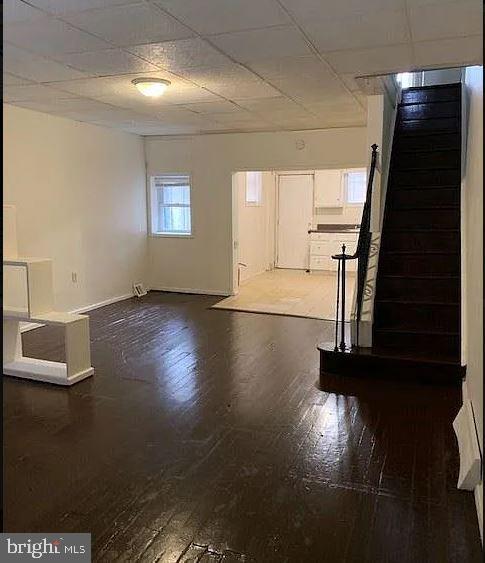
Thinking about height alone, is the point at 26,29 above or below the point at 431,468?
above

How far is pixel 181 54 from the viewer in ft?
11.6

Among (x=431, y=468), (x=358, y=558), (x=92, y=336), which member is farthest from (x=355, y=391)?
(x=92, y=336)

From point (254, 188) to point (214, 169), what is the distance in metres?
2.09

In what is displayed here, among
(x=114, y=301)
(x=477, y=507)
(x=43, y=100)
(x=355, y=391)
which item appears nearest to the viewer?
(x=477, y=507)

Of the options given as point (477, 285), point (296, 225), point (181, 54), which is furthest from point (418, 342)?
point (296, 225)

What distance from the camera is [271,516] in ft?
7.49

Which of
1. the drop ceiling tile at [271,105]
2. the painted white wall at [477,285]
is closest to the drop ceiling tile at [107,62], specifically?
the drop ceiling tile at [271,105]

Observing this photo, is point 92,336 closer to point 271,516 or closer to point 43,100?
point 43,100

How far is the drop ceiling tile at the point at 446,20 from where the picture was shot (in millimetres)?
2717

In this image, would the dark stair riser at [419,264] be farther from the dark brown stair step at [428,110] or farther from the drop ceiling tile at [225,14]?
the drop ceiling tile at [225,14]

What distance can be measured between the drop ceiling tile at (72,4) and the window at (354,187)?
24.5 feet

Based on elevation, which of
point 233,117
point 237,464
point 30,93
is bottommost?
point 237,464

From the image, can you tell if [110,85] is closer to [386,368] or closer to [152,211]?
[386,368]

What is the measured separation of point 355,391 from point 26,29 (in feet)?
→ 10.7
